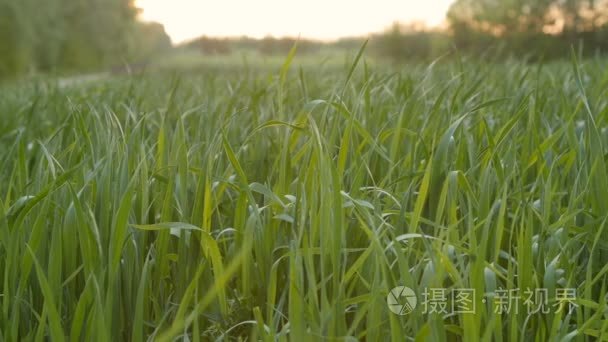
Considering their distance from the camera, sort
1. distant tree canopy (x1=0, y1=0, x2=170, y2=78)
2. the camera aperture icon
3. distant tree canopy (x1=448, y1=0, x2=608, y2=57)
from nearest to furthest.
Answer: the camera aperture icon, distant tree canopy (x1=448, y1=0, x2=608, y2=57), distant tree canopy (x1=0, y1=0, x2=170, y2=78)

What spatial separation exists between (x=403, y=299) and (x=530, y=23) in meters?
16.4

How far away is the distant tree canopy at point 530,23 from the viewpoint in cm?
1496

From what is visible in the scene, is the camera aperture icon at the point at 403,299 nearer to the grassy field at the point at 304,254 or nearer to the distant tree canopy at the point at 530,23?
the grassy field at the point at 304,254

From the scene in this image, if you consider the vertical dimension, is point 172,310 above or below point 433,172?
below

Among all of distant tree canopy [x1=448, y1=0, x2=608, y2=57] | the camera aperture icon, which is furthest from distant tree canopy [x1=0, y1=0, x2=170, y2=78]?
the camera aperture icon

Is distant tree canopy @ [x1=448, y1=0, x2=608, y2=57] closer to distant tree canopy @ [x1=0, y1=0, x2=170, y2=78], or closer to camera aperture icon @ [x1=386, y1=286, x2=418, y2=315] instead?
distant tree canopy @ [x1=0, y1=0, x2=170, y2=78]

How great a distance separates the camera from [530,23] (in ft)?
52.3

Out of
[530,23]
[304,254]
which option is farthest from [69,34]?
[304,254]

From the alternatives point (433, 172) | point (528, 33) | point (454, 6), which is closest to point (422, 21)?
point (454, 6)

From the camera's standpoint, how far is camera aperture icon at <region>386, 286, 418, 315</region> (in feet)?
2.62

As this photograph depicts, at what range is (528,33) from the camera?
15.8 metres

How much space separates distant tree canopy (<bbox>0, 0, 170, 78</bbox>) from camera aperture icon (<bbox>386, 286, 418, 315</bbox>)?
17.1 m

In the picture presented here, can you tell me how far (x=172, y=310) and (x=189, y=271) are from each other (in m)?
0.07

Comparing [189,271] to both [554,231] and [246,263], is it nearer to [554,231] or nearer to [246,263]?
[246,263]
